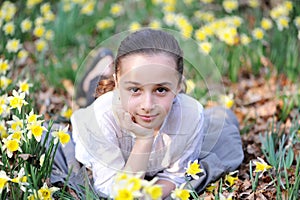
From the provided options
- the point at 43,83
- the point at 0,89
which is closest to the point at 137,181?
the point at 0,89

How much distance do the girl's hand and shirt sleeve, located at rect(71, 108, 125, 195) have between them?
9 centimetres

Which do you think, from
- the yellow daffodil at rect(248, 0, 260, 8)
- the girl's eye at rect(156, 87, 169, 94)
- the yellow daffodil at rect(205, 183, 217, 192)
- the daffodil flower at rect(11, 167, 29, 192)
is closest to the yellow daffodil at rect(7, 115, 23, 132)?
the daffodil flower at rect(11, 167, 29, 192)

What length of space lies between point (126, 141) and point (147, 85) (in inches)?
15.6

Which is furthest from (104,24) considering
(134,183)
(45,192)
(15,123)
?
→ (134,183)

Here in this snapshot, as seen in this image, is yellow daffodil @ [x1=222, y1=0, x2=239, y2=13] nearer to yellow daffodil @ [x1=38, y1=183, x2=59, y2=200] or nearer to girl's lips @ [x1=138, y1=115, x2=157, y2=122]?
girl's lips @ [x1=138, y1=115, x2=157, y2=122]

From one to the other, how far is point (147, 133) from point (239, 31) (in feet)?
7.11

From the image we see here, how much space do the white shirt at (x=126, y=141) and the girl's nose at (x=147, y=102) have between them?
0.84 ft

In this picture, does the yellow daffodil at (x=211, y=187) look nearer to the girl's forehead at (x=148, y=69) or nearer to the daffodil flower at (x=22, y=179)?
the girl's forehead at (x=148, y=69)

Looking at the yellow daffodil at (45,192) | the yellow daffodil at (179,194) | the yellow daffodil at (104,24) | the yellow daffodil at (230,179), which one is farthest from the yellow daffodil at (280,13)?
the yellow daffodil at (45,192)

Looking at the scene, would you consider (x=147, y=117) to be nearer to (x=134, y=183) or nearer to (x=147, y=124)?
(x=147, y=124)

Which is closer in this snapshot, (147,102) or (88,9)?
(147,102)

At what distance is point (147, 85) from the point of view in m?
2.14

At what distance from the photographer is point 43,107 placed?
3496mm

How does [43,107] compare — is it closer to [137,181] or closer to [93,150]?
[93,150]
